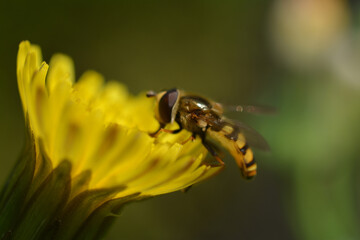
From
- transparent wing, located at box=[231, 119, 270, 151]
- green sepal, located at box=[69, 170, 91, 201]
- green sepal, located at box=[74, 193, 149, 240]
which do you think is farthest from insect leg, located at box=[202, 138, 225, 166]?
green sepal, located at box=[69, 170, 91, 201]

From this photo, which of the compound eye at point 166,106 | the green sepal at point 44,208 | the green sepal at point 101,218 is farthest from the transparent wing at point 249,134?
the green sepal at point 44,208

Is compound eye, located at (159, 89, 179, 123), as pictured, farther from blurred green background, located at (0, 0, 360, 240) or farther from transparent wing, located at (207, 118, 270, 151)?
blurred green background, located at (0, 0, 360, 240)

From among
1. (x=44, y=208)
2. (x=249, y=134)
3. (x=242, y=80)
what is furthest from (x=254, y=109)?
(x=242, y=80)

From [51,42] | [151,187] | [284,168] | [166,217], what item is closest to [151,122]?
[151,187]

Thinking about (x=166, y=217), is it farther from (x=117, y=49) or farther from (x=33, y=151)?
(x=33, y=151)

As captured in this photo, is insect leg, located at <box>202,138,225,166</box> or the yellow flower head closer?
the yellow flower head

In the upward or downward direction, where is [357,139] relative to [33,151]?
downward
